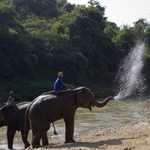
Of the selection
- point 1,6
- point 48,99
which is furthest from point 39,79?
point 48,99

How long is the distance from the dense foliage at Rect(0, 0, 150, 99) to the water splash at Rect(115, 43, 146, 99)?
917 millimetres

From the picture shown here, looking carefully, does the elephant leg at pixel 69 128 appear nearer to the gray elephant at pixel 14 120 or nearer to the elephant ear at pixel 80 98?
the elephant ear at pixel 80 98

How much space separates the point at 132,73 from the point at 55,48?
10.7m

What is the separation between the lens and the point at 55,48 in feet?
116

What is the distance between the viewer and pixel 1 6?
102ft

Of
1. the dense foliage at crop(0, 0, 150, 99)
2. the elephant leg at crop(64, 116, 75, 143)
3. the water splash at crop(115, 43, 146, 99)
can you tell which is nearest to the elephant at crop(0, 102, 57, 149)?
the elephant leg at crop(64, 116, 75, 143)

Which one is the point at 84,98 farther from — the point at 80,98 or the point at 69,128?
the point at 69,128

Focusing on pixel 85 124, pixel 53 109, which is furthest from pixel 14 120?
pixel 85 124

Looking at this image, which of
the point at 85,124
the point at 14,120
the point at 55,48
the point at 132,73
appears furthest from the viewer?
the point at 132,73

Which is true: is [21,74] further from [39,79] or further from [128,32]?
[128,32]

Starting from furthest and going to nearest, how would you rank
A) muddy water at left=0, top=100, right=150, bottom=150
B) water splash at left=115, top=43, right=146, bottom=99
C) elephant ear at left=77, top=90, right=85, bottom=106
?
water splash at left=115, top=43, right=146, bottom=99 < muddy water at left=0, top=100, right=150, bottom=150 < elephant ear at left=77, top=90, right=85, bottom=106

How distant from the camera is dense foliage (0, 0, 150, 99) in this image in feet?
96.9

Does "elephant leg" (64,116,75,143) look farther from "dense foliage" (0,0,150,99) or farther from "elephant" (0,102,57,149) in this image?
"dense foliage" (0,0,150,99)

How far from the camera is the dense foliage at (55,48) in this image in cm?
2955
